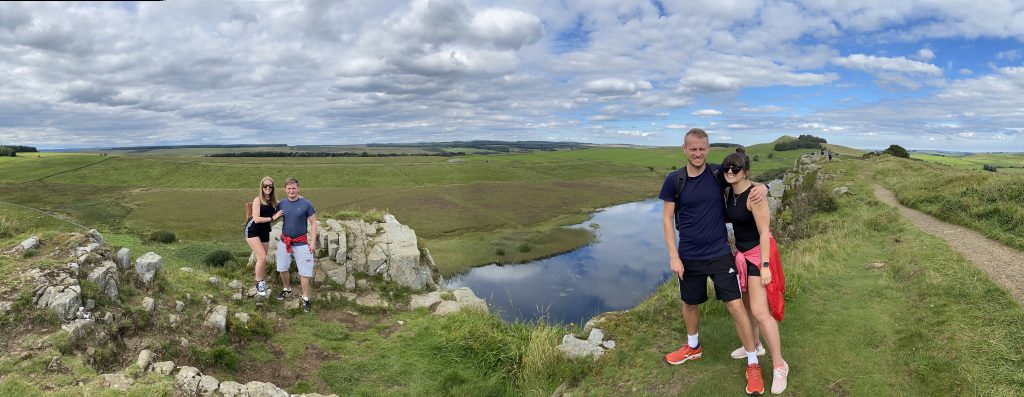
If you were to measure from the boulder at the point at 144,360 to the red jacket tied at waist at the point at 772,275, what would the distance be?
363 inches

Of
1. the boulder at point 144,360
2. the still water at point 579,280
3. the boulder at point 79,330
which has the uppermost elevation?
the boulder at point 79,330

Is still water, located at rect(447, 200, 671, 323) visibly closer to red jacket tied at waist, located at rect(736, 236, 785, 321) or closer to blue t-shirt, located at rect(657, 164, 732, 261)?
red jacket tied at waist, located at rect(736, 236, 785, 321)

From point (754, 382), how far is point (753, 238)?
212 cm

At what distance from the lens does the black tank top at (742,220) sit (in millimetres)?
6223

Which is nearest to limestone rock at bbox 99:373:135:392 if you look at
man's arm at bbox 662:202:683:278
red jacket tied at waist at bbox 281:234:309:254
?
red jacket tied at waist at bbox 281:234:309:254

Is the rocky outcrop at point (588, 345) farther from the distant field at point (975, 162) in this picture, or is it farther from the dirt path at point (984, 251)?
the distant field at point (975, 162)

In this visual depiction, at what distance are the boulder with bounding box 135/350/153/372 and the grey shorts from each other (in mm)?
4246

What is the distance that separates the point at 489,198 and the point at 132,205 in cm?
5025

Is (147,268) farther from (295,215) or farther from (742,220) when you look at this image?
(742,220)

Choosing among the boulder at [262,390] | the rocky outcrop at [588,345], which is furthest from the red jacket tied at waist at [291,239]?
the rocky outcrop at [588,345]

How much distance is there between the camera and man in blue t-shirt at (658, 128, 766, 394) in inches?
247

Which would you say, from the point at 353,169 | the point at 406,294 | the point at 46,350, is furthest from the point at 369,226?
the point at 353,169

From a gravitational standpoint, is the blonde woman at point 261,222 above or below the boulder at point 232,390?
above

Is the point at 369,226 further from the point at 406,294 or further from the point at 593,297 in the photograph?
the point at 593,297
